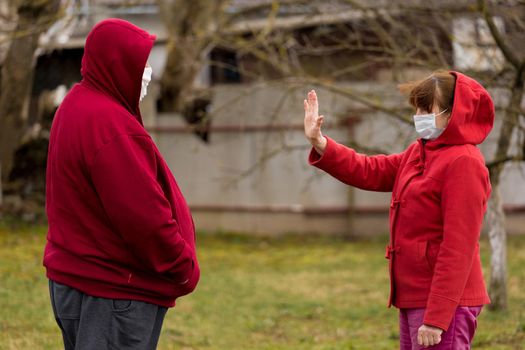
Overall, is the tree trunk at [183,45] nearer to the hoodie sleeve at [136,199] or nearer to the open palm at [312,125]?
the open palm at [312,125]

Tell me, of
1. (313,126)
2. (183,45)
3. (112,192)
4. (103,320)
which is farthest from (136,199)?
(183,45)

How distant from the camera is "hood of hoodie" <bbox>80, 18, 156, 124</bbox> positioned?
10.9 feet

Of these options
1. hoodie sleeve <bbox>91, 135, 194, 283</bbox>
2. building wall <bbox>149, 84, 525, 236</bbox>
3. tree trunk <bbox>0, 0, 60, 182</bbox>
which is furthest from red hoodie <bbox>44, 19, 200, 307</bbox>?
building wall <bbox>149, 84, 525, 236</bbox>

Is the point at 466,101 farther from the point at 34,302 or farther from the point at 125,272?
the point at 34,302

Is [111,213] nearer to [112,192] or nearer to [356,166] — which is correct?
[112,192]

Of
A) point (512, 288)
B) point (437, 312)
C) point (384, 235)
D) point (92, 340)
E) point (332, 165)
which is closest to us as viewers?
point (92, 340)

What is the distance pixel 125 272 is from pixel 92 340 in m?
0.27

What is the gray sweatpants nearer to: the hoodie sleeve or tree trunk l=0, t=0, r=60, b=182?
the hoodie sleeve

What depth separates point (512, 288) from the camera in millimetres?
9609

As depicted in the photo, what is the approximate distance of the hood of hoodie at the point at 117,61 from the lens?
3309 millimetres

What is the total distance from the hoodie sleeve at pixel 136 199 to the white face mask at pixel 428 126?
1.15 m

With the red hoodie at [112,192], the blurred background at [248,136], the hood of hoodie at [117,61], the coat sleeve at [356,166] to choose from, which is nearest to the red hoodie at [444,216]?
the coat sleeve at [356,166]

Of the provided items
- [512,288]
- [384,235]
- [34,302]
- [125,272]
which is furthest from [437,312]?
[384,235]

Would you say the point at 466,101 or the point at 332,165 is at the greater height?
the point at 466,101
